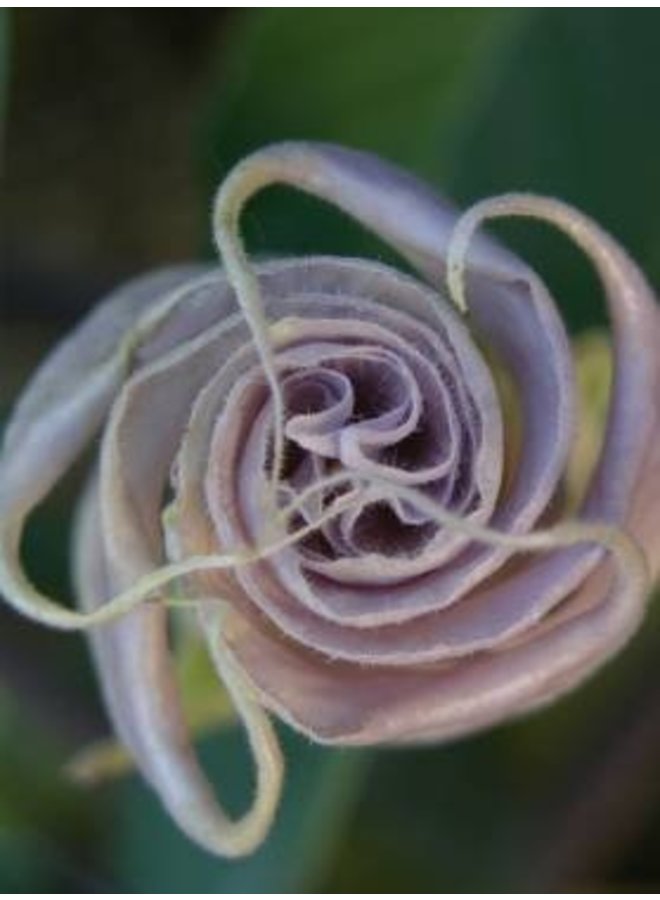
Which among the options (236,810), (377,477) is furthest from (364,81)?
(377,477)

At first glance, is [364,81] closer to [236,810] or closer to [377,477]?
[236,810]

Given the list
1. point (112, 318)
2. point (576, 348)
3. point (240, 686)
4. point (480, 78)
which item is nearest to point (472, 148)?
point (480, 78)

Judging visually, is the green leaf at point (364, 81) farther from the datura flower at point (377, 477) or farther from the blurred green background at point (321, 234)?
the datura flower at point (377, 477)

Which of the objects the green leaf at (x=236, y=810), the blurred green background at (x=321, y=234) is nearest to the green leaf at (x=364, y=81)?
the blurred green background at (x=321, y=234)

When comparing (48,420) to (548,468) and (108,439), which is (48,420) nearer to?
(108,439)

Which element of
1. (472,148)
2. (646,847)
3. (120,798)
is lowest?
(646,847)

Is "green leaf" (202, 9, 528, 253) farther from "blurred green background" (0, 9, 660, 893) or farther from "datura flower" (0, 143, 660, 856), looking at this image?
"datura flower" (0, 143, 660, 856)
